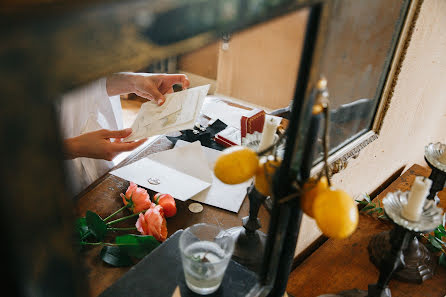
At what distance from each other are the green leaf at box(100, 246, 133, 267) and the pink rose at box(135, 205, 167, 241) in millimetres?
68

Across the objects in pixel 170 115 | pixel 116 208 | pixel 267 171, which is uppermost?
pixel 267 171

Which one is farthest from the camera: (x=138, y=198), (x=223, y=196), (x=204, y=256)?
(x=223, y=196)

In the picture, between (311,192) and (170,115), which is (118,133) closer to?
(170,115)

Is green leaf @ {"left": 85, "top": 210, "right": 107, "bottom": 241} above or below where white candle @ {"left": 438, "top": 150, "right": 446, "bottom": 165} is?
below

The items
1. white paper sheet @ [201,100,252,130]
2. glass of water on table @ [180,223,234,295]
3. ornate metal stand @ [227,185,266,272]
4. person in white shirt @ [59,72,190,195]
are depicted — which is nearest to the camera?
glass of water on table @ [180,223,234,295]

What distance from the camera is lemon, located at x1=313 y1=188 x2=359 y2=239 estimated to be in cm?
41

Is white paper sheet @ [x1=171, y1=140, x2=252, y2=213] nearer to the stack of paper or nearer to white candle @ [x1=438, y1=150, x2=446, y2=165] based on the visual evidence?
the stack of paper

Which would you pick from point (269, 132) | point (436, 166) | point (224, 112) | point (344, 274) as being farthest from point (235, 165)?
point (224, 112)

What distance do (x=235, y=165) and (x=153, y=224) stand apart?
0.45 meters


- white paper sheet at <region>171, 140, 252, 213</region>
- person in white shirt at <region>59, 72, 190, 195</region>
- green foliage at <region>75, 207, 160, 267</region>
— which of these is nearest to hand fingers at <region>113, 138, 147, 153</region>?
person in white shirt at <region>59, 72, 190, 195</region>

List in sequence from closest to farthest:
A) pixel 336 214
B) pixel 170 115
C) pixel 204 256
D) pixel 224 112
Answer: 1. pixel 336 214
2. pixel 204 256
3. pixel 170 115
4. pixel 224 112

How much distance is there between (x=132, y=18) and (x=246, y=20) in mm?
109

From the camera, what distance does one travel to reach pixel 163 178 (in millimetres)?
1060

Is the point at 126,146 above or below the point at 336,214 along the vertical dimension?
below
